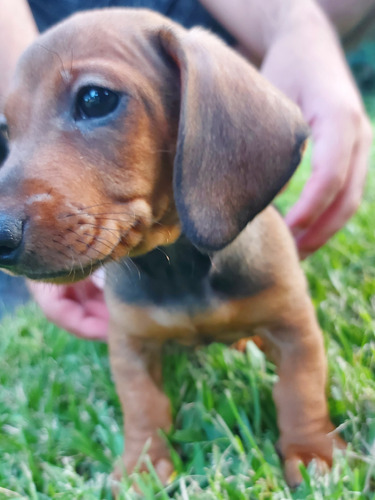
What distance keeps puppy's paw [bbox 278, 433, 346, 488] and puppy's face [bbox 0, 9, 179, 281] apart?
0.93 m

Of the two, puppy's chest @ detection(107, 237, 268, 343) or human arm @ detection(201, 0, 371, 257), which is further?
human arm @ detection(201, 0, 371, 257)

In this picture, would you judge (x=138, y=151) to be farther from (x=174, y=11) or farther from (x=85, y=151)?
(x=174, y=11)

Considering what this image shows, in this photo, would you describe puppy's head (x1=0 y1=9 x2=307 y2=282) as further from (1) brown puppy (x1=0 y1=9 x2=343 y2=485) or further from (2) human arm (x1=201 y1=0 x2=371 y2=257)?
(2) human arm (x1=201 y1=0 x2=371 y2=257)

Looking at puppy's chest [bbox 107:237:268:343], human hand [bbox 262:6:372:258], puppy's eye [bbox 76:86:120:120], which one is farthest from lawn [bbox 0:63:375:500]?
puppy's eye [bbox 76:86:120:120]

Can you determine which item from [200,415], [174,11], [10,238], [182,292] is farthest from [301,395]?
[174,11]

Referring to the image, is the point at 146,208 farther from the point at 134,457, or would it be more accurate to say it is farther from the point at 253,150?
the point at 134,457

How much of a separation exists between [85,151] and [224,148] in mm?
423

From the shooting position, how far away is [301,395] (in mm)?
2061

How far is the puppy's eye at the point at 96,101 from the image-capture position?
5.68ft

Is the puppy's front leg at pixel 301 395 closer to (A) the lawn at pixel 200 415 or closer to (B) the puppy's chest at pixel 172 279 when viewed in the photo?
(A) the lawn at pixel 200 415

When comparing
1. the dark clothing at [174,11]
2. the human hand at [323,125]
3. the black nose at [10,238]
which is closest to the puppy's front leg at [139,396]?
the black nose at [10,238]

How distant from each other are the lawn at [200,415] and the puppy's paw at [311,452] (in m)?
0.04

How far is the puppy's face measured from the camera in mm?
1584

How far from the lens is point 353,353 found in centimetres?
242
